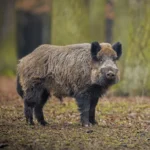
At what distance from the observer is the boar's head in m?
10.8

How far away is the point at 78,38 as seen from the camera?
18.6 meters

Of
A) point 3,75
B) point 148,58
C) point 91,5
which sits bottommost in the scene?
point 3,75

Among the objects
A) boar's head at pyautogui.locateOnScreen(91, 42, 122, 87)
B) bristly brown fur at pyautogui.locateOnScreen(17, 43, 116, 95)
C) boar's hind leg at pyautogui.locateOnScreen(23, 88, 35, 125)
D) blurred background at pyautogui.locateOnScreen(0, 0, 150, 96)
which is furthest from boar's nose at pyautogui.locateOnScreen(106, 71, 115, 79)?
blurred background at pyautogui.locateOnScreen(0, 0, 150, 96)

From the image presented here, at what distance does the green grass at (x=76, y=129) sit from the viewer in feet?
30.1

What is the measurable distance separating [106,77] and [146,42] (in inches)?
256

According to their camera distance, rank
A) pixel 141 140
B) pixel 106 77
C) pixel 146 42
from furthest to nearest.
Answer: pixel 146 42
pixel 106 77
pixel 141 140

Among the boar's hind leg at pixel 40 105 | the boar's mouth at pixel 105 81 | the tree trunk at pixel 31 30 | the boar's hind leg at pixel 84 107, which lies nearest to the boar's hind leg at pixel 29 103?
the boar's hind leg at pixel 40 105

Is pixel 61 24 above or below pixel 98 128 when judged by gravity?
above

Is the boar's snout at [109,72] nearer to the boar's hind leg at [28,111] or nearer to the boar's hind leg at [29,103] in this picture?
the boar's hind leg at [29,103]

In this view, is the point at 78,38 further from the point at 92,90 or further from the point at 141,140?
the point at 141,140

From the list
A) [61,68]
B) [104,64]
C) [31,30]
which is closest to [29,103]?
[61,68]

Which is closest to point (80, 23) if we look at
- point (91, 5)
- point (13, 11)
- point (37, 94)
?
point (91, 5)

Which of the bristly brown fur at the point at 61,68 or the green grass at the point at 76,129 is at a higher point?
the bristly brown fur at the point at 61,68

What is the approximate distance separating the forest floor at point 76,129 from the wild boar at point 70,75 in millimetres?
482
